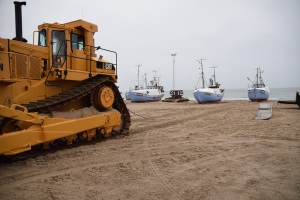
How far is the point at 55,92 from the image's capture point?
20.9 ft

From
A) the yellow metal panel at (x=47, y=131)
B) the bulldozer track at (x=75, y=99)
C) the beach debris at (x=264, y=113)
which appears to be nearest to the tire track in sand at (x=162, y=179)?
the yellow metal panel at (x=47, y=131)

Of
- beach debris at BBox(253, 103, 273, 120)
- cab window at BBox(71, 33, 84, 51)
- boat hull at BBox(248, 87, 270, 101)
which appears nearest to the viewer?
cab window at BBox(71, 33, 84, 51)

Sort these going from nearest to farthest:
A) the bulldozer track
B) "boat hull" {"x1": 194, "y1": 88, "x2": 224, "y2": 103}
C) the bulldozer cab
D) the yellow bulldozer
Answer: the yellow bulldozer → the bulldozer track → the bulldozer cab → "boat hull" {"x1": 194, "y1": 88, "x2": 224, "y2": 103}

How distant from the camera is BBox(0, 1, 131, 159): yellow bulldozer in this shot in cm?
485

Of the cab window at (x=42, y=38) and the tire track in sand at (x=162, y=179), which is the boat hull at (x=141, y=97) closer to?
the cab window at (x=42, y=38)

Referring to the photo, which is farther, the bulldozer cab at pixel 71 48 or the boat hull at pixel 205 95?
the boat hull at pixel 205 95

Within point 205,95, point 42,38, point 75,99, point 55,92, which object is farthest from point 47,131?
point 205,95

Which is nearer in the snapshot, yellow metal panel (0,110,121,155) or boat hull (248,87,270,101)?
yellow metal panel (0,110,121,155)

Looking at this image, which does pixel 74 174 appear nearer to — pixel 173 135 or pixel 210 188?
pixel 210 188

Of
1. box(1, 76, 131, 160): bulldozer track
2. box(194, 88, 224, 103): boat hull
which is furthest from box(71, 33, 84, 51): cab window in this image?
box(194, 88, 224, 103): boat hull

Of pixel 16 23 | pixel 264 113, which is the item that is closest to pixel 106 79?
pixel 16 23

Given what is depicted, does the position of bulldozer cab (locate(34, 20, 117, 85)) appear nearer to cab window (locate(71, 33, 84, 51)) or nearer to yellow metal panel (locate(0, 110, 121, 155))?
cab window (locate(71, 33, 84, 51))

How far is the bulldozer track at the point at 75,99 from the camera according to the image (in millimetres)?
5270

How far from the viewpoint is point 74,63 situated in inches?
265
